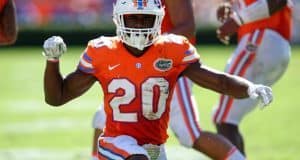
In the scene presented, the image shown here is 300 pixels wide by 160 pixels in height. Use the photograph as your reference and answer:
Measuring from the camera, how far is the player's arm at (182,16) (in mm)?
6723

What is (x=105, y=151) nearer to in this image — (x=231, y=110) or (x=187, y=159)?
(x=231, y=110)

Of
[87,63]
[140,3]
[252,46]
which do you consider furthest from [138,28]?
[252,46]

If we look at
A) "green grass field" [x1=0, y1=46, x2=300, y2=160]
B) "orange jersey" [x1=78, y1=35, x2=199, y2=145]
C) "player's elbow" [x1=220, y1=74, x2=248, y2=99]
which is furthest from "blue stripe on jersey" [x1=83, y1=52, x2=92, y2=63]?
"green grass field" [x1=0, y1=46, x2=300, y2=160]

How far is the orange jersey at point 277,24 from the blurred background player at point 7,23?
2045mm

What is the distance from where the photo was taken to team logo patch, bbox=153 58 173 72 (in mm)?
5836

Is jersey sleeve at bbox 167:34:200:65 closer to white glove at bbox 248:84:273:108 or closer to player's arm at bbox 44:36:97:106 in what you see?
white glove at bbox 248:84:273:108

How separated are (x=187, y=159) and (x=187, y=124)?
1966 millimetres

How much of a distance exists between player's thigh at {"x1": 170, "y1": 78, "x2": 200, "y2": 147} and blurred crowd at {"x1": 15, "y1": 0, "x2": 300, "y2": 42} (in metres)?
19.4

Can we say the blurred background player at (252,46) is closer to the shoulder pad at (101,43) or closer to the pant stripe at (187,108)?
the pant stripe at (187,108)

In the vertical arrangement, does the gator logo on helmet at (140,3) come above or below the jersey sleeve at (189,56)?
above

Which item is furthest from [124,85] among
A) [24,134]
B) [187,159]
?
[24,134]

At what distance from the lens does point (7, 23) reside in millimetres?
6609

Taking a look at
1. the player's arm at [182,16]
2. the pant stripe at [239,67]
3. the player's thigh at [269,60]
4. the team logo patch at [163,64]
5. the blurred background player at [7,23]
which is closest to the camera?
the team logo patch at [163,64]

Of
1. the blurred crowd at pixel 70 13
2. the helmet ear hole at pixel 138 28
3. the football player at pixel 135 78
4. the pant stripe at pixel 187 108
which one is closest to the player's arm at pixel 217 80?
the football player at pixel 135 78
